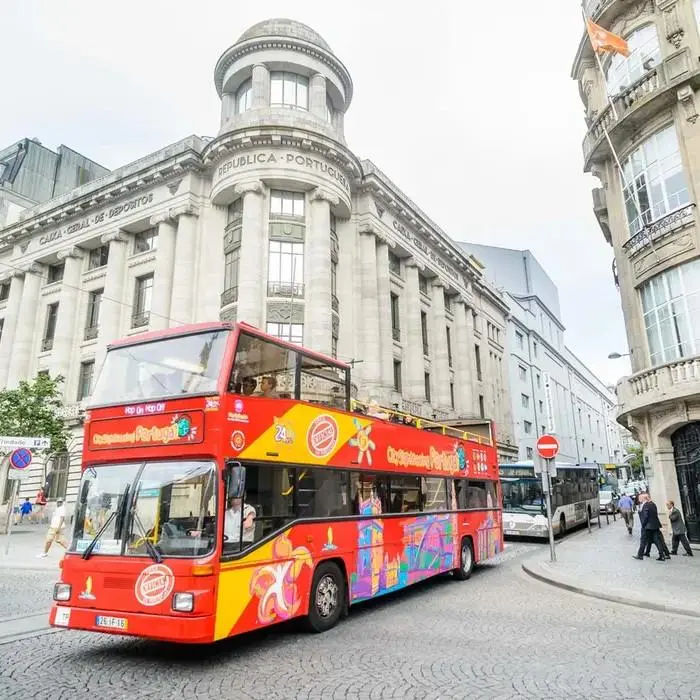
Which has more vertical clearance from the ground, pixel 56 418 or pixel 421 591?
pixel 56 418

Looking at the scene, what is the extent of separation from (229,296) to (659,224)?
19.3 meters

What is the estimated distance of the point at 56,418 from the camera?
89.8 feet

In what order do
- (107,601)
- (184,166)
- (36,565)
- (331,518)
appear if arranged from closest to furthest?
(107,601), (331,518), (36,565), (184,166)

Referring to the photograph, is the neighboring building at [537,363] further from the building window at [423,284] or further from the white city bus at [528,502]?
the white city bus at [528,502]

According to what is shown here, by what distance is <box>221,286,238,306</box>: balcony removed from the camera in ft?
93.4

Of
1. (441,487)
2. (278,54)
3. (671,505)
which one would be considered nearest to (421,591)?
(441,487)

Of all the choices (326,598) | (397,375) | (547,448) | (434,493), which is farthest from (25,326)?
(326,598)

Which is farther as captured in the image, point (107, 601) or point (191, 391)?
point (191, 391)

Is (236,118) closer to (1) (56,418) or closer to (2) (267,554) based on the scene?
(1) (56,418)

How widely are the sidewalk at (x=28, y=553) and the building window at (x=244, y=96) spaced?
24.2 metres

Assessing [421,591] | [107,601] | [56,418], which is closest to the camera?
[107,601]

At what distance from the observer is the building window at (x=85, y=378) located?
33.5 m

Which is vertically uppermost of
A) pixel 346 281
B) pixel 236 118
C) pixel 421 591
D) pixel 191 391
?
pixel 236 118

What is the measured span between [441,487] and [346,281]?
68.6ft
